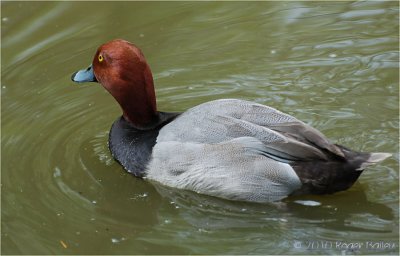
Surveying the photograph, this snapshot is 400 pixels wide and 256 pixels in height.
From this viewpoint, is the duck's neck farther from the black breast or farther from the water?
the water

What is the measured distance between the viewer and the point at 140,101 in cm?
625

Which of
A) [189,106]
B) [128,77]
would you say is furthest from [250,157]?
[189,106]

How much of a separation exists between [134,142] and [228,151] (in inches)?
33.5

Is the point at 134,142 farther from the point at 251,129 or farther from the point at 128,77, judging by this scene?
the point at 251,129

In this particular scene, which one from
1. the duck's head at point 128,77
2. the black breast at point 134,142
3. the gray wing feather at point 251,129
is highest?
the duck's head at point 128,77

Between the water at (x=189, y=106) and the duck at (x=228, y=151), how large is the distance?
120 mm

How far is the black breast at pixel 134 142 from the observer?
606 centimetres

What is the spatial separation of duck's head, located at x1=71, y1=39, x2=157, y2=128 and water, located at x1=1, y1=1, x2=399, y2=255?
466mm

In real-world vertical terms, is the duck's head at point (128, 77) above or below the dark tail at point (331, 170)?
above

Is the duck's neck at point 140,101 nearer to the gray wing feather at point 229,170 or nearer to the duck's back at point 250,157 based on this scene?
the duck's back at point 250,157

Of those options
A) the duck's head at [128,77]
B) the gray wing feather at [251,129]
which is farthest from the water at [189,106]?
the duck's head at [128,77]

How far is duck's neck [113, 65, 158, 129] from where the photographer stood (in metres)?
6.18

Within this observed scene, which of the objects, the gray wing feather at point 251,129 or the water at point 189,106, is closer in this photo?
the water at point 189,106

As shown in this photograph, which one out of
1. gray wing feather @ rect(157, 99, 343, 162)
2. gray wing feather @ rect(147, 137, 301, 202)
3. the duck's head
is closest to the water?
gray wing feather @ rect(147, 137, 301, 202)
